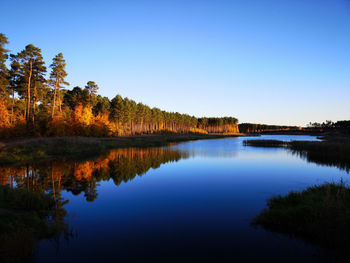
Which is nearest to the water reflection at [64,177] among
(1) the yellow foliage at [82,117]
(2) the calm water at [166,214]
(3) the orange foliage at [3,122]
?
(2) the calm water at [166,214]

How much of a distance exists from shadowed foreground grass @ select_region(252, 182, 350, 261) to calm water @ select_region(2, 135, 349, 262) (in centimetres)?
54

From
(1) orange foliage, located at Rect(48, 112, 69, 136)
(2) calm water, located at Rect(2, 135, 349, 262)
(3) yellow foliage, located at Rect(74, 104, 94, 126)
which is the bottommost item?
(2) calm water, located at Rect(2, 135, 349, 262)

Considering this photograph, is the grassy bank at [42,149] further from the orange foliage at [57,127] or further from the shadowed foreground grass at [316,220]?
the shadowed foreground grass at [316,220]

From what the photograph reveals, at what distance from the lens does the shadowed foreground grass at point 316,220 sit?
260 inches

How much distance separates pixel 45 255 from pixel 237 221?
26.2 feet

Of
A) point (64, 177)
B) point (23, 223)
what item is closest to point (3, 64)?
point (64, 177)

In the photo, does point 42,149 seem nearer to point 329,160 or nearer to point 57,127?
point 57,127

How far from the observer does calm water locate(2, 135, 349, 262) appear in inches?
276

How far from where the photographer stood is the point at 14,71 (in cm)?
4003

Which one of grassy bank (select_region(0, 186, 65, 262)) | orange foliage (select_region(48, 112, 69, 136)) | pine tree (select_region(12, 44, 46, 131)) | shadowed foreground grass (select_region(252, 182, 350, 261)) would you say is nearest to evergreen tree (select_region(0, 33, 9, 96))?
pine tree (select_region(12, 44, 46, 131))

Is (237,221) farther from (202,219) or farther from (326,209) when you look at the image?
(326,209)

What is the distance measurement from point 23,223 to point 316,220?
1154cm

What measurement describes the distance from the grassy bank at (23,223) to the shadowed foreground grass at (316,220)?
891cm

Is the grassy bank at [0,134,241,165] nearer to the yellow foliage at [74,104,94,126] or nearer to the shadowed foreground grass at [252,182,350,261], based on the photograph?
the yellow foliage at [74,104,94,126]
